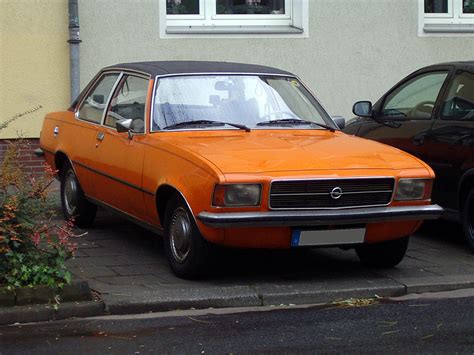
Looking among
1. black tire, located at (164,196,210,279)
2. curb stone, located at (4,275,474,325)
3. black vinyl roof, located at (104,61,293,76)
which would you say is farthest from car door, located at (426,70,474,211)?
black tire, located at (164,196,210,279)

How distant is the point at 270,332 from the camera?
5.98 m

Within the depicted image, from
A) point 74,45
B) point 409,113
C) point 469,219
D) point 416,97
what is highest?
point 74,45

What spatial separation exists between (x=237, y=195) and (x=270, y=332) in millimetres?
1047

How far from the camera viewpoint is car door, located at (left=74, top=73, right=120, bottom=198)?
340 inches

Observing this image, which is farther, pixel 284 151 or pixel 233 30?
pixel 233 30

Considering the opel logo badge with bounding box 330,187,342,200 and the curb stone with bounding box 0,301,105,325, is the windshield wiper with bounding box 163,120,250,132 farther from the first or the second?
the curb stone with bounding box 0,301,105,325

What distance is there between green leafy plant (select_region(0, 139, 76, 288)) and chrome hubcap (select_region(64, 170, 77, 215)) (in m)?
2.33

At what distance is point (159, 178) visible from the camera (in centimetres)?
725

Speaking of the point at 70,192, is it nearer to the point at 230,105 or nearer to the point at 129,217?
the point at 129,217

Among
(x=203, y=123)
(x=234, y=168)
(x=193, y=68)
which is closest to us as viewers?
(x=234, y=168)

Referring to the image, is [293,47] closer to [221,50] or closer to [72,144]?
[221,50]

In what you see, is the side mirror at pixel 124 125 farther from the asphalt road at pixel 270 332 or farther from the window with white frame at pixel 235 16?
the window with white frame at pixel 235 16

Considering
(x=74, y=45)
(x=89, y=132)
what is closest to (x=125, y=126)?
(x=89, y=132)

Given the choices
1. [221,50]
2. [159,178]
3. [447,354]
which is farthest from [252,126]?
[221,50]
